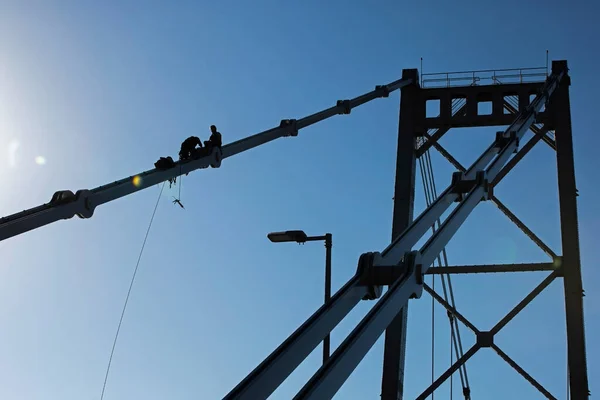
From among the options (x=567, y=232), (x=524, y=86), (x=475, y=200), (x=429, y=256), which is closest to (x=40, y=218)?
(x=429, y=256)

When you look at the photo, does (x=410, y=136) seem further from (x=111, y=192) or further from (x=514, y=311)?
(x=111, y=192)

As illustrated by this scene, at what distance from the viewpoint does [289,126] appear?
1880cm

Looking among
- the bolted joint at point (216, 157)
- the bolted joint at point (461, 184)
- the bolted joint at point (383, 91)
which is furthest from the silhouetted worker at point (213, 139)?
the bolted joint at point (383, 91)

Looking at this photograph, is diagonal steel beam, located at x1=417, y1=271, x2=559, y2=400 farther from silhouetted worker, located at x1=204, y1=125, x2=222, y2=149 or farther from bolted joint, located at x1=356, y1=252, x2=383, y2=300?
bolted joint, located at x1=356, y1=252, x2=383, y2=300

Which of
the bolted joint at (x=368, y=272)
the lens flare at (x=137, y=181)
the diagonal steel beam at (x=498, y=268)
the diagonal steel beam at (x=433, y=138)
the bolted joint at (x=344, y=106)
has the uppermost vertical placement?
the diagonal steel beam at (x=433, y=138)

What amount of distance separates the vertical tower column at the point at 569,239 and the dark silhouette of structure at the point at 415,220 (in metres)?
0.02

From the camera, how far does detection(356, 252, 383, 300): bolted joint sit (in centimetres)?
1125

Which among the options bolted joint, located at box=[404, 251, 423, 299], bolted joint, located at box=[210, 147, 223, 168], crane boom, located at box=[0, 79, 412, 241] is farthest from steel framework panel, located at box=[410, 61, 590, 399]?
bolted joint, located at box=[404, 251, 423, 299]

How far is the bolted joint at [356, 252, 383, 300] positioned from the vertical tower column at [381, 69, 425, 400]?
9.56m

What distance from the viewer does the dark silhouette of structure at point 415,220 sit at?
9.25 meters

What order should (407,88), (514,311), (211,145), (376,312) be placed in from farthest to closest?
(407,88) → (514,311) → (211,145) → (376,312)

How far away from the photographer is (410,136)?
24.1m

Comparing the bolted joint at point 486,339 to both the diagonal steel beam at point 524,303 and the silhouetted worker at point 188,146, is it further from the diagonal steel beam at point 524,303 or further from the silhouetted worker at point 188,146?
the silhouetted worker at point 188,146

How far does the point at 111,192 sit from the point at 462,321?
1196 cm
